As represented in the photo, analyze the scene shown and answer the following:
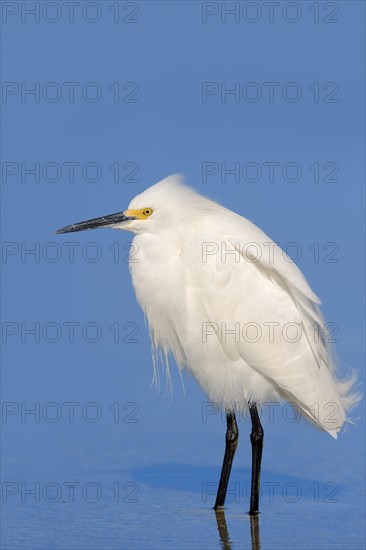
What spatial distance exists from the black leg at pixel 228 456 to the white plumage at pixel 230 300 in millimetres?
357

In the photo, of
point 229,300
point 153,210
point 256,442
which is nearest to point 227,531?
point 256,442

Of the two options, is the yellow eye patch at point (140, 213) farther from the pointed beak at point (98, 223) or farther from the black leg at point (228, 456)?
the black leg at point (228, 456)

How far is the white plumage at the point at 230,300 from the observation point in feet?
25.1

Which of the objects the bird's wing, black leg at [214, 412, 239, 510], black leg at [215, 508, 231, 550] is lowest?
black leg at [215, 508, 231, 550]

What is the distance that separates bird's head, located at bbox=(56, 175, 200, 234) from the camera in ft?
25.3

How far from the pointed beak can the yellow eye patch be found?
2 centimetres

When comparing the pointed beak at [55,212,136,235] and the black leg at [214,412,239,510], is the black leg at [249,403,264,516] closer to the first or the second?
the black leg at [214,412,239,510]

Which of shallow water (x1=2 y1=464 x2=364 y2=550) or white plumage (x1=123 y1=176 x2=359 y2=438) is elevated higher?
white plumage (x1=123 y1=176 x2=359 y2=438)

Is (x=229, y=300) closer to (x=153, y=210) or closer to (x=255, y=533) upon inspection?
(x=153, y=210)

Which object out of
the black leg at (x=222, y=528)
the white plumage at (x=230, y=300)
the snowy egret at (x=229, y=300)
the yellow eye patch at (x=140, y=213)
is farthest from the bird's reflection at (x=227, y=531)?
the yellow eye patch at (x=140, y=213)

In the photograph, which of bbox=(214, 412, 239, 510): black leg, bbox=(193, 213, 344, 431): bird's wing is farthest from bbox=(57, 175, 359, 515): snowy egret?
bbox=(214, 412, 239, 510): black leg

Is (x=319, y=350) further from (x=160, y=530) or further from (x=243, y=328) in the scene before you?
(x=160, y=530)

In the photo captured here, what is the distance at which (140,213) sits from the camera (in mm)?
7750

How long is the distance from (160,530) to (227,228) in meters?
2.13
